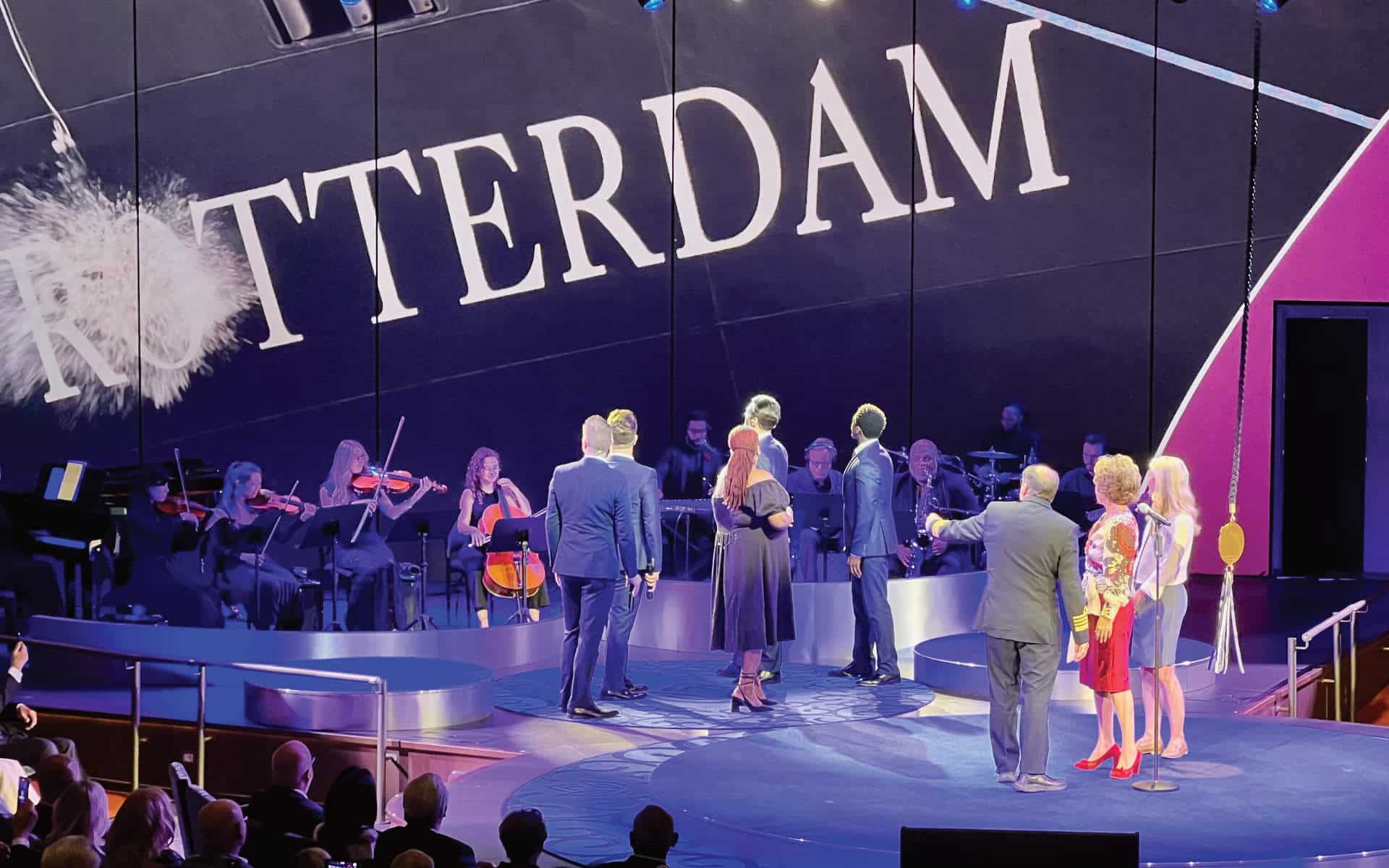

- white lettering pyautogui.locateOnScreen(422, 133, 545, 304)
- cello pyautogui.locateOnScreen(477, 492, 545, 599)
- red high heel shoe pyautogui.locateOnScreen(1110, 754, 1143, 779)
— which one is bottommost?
red high heel shoe pyautogui.locateOnScreen(1110, 754, 1143, 779)

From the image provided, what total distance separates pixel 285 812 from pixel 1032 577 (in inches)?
106

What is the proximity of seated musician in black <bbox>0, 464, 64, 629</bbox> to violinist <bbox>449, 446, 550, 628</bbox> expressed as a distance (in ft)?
7.61

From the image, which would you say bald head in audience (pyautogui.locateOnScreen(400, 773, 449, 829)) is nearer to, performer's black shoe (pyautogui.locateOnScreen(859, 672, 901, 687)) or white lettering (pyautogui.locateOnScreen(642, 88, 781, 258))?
performer's black shoe (pyautogui.locateOnScreen(859, 672, 901, 687))

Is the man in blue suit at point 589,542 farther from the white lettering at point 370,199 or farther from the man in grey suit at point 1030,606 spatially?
the white lettering at point 370,199

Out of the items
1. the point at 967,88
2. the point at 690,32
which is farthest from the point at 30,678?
the point at 967,88

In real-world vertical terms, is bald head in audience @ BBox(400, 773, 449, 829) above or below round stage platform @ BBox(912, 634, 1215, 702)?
above

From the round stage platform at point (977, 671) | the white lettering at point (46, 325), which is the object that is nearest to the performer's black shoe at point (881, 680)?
the round stage platform at point (977, 671)

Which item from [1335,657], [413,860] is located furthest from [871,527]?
[413,860]

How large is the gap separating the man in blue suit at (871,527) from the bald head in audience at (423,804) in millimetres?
4290

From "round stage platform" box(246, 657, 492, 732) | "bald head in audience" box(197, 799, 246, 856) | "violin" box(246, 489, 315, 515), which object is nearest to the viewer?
"bald head in audience" box(197, 799, 246, 856)

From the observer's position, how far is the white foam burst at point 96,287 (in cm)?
1341

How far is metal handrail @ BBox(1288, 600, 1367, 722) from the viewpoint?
8.16 m

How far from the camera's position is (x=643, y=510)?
26.4 feet

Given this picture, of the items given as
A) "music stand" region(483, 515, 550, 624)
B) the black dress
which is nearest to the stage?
the black dress
